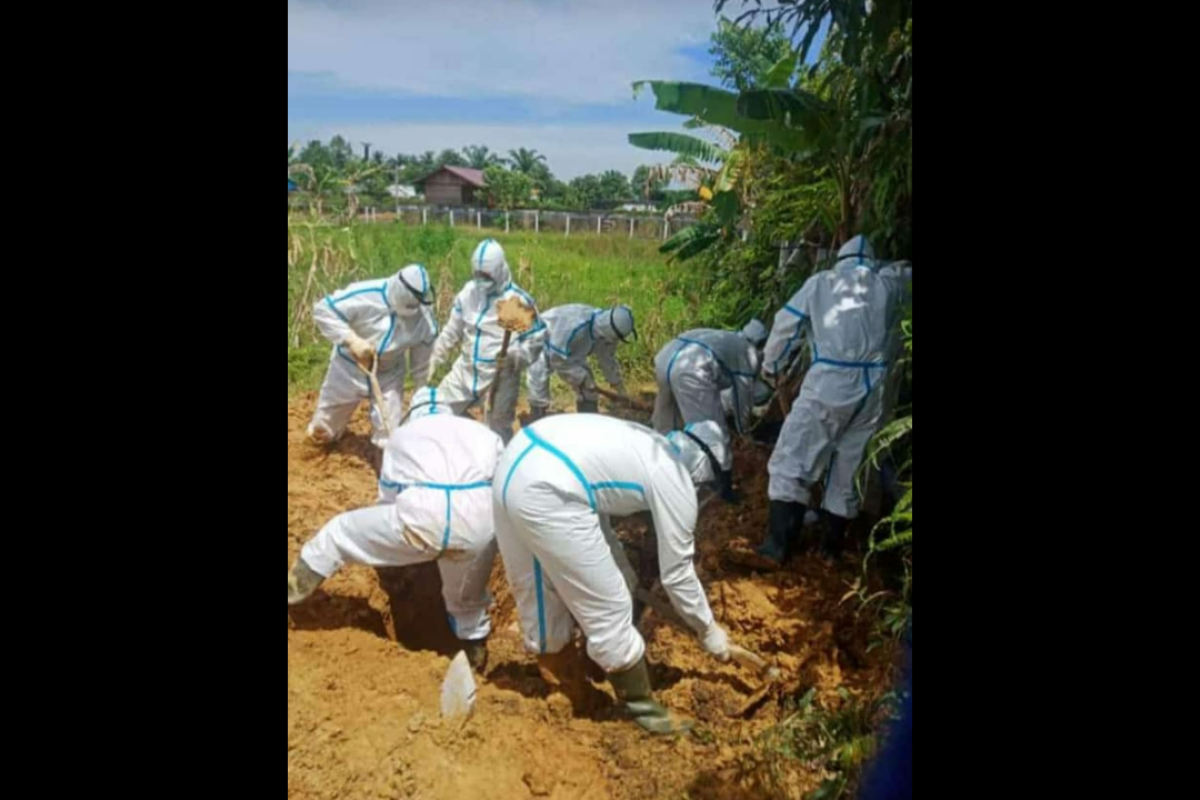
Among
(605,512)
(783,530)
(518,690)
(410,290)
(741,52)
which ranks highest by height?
(741,52)

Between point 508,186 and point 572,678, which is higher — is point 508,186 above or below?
above

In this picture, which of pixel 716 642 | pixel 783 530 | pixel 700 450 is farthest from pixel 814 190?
pixel 716 642

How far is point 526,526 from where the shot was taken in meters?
2.24

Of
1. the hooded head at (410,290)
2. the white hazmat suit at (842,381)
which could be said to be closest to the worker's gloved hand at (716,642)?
the white hazmat suit at (842,381)

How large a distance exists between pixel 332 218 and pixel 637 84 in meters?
1.09

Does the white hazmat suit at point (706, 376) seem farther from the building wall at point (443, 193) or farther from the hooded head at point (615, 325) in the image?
the building wall at point (443, 193)

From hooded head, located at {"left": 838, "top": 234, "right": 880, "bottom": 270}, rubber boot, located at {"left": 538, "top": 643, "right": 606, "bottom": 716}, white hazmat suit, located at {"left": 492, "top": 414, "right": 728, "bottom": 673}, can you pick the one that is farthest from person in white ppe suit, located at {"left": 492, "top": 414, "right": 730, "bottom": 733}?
hooded head, located at {"left": 838, "top": 234, "right": 880, "bottom": 270}

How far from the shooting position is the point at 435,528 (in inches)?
98.6

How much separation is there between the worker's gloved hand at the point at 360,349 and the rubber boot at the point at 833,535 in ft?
6.62

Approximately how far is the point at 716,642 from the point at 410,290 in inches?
79.3

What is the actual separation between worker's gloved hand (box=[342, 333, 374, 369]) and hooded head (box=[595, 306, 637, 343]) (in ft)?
3.40

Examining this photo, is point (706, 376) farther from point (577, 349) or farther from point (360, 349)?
point (360, 349)

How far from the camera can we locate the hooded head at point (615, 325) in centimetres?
373

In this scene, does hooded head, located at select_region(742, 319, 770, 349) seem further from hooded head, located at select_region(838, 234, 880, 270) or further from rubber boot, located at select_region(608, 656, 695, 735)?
rubber boot, located at select_region(608, 656, 695, 735)
